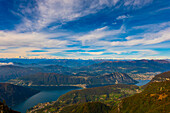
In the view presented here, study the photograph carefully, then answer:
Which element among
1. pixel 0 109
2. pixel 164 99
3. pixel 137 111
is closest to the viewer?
pixel 0 109

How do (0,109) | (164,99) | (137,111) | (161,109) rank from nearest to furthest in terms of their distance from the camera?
(0,109)
(161,109)
(164,99)
(137,111)

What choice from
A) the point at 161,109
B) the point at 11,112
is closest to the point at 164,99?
the point at 161,109

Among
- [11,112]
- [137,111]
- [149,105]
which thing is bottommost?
[137,111]

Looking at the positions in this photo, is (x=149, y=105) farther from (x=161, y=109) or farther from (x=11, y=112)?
(x=11, y=112)

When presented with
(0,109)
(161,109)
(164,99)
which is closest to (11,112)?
(0,109)

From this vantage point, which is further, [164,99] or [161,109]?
[164,99]

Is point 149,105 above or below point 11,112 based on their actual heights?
below

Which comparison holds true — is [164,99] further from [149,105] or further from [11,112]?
[11,112]

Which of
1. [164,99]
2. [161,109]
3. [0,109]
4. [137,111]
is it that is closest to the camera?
[0,109]

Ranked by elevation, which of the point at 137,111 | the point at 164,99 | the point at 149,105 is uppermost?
the point at 164,99
